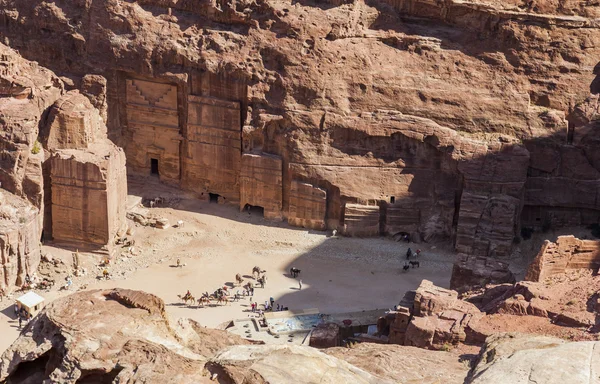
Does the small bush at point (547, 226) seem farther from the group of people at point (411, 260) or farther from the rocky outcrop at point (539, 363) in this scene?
the rocky outcrop at point (539, 363)

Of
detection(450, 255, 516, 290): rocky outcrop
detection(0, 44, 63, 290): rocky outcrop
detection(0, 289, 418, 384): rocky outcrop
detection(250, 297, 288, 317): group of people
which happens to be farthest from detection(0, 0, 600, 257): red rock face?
detection(0, 289, 418, 384): rocky outcrop

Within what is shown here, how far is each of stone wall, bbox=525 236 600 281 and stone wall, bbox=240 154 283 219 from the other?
58.2 feet

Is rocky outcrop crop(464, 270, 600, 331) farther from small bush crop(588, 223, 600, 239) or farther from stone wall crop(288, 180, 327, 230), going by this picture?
stone wall crop(288, 180, 327, 230)

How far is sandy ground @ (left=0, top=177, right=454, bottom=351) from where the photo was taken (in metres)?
40.8

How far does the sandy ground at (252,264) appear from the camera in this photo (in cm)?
4075

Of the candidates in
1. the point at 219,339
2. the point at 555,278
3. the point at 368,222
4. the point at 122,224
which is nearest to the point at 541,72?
the point at 368,222

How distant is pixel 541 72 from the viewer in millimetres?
45656

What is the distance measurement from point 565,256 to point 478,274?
397 centimetres

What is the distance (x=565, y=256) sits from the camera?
104 feet

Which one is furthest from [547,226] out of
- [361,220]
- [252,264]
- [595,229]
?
[252,264]

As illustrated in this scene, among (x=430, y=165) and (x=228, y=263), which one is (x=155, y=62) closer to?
(x=228, y=263)

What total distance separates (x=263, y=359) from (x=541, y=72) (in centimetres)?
3160

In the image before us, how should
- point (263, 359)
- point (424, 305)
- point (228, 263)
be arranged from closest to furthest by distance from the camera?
point (263, 359), point (424, 305), point (228, 263)

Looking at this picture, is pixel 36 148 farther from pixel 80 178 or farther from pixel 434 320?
pixel 434 320
